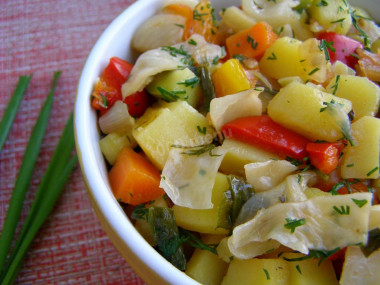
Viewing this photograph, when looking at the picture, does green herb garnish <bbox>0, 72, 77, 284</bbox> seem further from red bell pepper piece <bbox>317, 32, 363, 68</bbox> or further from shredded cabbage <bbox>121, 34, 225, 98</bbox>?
red bell pepper piece <bbox>317, 32, 363, 68</bbox>

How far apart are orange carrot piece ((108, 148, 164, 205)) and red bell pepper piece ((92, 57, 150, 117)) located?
24 centimetres

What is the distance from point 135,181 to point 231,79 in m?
0.52

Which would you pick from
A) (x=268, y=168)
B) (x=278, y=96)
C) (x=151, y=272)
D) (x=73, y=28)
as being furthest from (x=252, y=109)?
(x=73, y=28)

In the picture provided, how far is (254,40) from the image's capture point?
1817 millimetres

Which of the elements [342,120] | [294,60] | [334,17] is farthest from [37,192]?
[334,17]

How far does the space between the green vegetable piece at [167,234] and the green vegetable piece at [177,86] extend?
440 millimetres

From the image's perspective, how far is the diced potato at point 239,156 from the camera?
60.0 inches

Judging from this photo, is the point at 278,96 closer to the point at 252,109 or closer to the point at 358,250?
the point at 252,109

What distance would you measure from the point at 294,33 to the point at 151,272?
1166 mm

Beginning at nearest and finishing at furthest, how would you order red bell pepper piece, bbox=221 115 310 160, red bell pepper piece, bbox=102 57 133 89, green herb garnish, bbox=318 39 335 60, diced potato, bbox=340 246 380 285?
diced potato, bbox=340 246 380 285 < red bell pepper piece, bbox=221 115 310 160 < green herb garnish, bbox=318 39 335 60 < red bell pepper piece, bbox=102 57 133 89

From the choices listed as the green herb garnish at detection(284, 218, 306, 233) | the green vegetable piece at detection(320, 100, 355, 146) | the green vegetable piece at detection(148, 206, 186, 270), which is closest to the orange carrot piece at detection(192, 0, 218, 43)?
the green vegetable piece at detection(320, 100, 355, 146)

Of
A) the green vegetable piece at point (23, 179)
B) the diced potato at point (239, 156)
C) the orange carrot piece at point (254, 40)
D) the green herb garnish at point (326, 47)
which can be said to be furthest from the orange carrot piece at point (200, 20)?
the green vegetable piece at point (23, 179)

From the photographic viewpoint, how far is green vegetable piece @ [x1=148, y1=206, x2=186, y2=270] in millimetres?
1492

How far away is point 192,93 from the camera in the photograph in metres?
1.74
